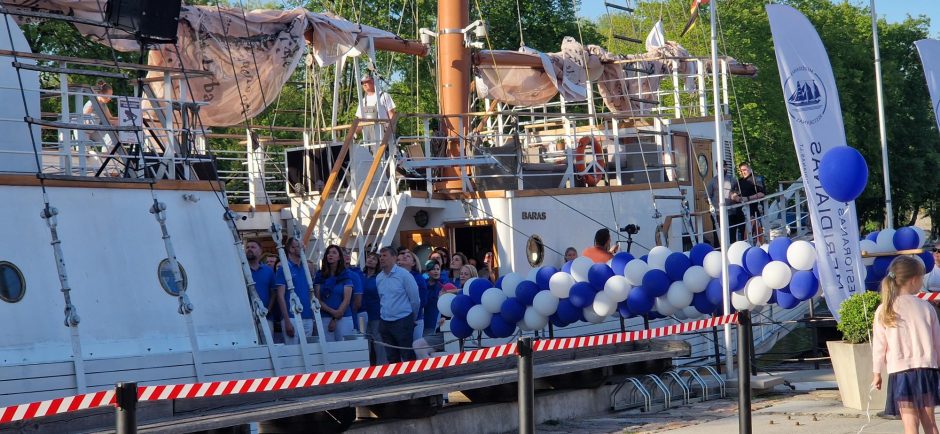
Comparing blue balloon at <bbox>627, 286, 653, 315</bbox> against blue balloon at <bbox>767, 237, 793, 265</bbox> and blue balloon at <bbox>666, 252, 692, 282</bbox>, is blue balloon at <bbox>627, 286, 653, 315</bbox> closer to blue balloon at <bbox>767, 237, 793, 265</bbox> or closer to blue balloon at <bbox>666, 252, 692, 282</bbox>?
blue balloon at <bbox>666, 252, 692, 282</bbox>

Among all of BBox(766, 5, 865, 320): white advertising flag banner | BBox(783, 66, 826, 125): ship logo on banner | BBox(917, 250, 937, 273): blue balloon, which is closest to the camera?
BBox(766, 5, 865, 320): white advertising flag banner

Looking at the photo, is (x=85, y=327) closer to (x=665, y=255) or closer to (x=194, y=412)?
(x=194, y=412)

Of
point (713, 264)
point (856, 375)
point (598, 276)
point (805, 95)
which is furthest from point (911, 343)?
point (598, 276)

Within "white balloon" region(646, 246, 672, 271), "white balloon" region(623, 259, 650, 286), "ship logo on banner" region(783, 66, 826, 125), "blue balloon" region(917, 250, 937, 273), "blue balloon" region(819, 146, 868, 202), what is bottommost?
"blue balloon" region(917, 250, 937, 273)

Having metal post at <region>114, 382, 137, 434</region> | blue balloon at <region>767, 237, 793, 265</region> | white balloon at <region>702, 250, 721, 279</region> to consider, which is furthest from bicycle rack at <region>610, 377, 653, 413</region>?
metal post at <region>114, 382, 137, 434</region>

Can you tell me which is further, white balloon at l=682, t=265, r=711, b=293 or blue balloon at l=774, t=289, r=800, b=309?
white balloon at l=682, t=265, r=711, b=293

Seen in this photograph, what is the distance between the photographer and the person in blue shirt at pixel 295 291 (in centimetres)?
1299

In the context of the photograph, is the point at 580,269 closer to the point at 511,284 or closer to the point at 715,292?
the point at 511,284

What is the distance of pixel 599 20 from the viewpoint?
3073 inches

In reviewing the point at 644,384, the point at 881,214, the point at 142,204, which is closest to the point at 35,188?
the point at 142,204

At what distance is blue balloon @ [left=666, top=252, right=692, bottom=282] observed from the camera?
44.9 ft

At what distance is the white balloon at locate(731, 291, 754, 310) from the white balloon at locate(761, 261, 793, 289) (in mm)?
431

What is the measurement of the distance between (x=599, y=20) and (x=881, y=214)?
30998 millimetres

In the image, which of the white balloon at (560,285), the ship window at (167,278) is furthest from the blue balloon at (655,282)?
the ship window at (167,278)
